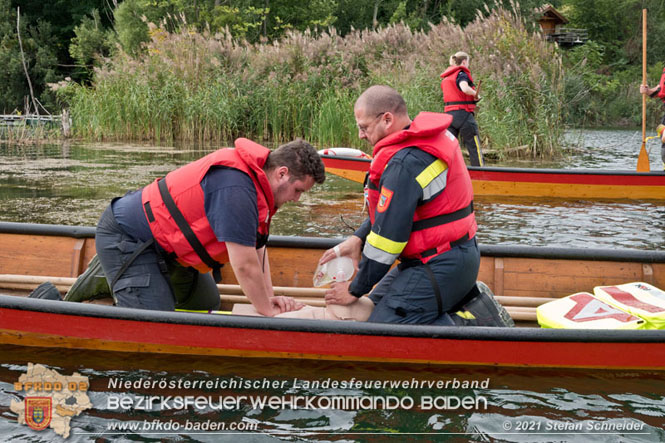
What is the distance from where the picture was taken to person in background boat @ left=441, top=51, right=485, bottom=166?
9.20 meters

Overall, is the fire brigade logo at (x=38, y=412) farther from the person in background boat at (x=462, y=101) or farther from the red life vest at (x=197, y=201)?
the person in background boat at (x=462, y=101)

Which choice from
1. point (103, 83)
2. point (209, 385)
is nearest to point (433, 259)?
point (209, 385)

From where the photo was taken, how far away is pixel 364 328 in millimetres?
3473

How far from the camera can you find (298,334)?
140 inches

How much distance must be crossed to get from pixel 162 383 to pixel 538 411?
1859 millimetres

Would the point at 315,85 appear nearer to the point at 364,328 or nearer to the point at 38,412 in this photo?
the point at 364,328

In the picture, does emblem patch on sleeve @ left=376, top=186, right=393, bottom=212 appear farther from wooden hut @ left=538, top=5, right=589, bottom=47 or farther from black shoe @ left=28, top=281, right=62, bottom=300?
wooden hut @ left=538, top=5, right=589, bottom=47

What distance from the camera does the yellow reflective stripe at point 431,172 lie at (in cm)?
319

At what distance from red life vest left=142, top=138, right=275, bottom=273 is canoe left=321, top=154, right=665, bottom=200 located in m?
5.94

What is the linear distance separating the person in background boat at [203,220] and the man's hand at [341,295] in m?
0.31

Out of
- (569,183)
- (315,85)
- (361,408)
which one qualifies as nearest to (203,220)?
(361,408)

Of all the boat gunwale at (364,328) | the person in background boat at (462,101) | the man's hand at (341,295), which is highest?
the person in background boat at (462,101)

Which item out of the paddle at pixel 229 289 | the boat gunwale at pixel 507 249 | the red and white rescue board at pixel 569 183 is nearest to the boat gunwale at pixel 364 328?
the paddle at pixel 229 289

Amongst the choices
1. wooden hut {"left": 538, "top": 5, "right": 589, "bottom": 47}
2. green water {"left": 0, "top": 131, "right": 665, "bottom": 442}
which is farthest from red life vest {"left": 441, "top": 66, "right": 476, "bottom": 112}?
wooden hut {"left": 538, "top": 5, "right": 589, "bottom": 47}
